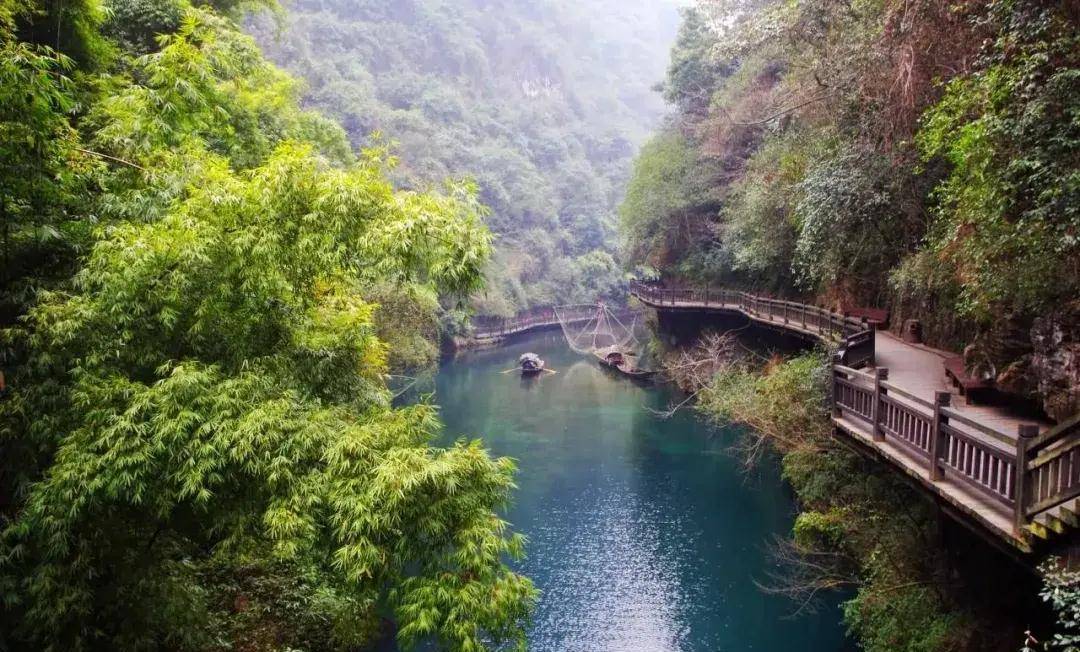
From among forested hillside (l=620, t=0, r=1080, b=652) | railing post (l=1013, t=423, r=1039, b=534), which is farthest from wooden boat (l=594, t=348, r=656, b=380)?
railing post (l=1013, t=423, r=1039, b=534)

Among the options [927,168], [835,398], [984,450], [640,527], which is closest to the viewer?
[984,450]

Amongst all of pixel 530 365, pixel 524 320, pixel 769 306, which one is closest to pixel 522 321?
pixel 524 320

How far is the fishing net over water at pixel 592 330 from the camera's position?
112ft

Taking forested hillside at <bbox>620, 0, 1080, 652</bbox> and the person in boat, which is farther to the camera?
the person in boat

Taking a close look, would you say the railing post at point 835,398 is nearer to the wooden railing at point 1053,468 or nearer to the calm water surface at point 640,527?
the wooden railing at point 1053,468

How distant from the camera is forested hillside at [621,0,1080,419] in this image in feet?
17.7

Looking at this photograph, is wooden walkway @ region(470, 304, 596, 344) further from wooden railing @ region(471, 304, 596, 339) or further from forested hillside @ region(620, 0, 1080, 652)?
forested hillside @ region(620, 0, 1080, 652)

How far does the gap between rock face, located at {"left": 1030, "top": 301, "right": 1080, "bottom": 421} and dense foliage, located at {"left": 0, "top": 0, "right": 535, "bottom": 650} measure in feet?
17.2

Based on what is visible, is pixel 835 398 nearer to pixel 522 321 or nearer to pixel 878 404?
pixel 878 404

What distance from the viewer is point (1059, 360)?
6512mm

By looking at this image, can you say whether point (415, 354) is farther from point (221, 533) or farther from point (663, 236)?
point (221, 533)

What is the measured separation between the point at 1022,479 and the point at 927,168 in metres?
6.67

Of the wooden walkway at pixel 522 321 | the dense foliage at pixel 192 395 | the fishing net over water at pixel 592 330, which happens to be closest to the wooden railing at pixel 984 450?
the dense foliage at pixel 192 395

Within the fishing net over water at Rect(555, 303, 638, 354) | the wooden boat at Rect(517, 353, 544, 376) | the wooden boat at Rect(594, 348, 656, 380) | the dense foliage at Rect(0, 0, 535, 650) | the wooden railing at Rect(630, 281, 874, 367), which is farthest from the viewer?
the fishing net over water at Rect(555, 303, 638, 354)
